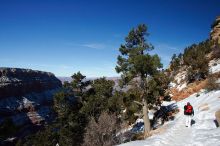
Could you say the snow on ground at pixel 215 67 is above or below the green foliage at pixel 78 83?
above

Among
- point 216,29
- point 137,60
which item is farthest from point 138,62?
point 216,29

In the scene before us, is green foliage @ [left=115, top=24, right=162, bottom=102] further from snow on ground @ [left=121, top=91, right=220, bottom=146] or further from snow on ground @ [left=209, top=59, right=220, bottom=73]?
snow on ground @ [left=209, top=59, right=220, bottom=73]

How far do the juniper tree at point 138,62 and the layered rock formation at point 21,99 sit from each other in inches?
4303

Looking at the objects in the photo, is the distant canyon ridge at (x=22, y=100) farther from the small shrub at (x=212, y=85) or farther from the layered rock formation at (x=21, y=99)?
the small shrub at (x=212, y=85)

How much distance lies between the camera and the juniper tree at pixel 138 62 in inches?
893

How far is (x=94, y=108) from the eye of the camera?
1423 inches

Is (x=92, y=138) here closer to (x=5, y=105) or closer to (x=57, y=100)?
(x=57, y=100)

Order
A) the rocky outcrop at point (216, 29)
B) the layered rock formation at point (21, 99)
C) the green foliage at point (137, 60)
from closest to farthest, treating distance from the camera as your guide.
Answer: the green foliage at point (137, 60) → the rocky outcrop at point (216, 29) → the layered rock formation at point (21, 99)

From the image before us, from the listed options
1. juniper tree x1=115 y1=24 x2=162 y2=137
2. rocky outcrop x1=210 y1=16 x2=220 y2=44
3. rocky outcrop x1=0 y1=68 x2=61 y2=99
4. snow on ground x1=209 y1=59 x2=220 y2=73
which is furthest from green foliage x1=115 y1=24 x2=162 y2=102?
rocky outcrop x1=0 y1=68 x2=61 y2=99

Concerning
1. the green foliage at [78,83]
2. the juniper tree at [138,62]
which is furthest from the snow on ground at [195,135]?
the green foliage at [78,83]

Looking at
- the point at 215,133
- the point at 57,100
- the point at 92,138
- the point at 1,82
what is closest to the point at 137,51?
the point at 92,138

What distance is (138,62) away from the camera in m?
22.6

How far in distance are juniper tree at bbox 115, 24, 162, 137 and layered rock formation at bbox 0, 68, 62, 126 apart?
109m

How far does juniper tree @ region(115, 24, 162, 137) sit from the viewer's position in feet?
74.4
